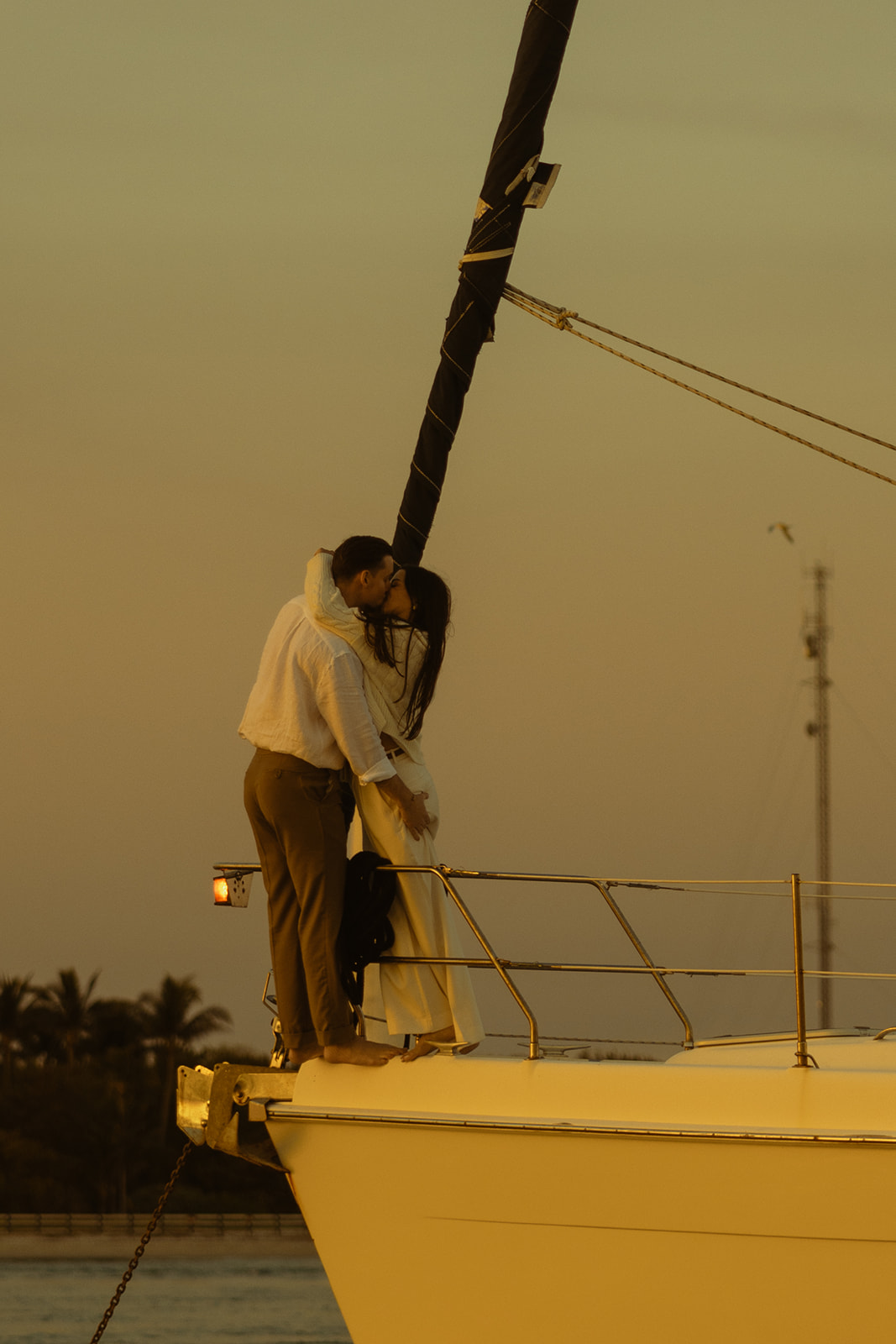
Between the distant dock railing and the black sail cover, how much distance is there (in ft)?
179

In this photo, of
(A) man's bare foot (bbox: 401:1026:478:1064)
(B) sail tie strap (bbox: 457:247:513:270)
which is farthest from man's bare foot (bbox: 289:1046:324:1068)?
(B) sail tie strap (bbox: 457:247:513:270)

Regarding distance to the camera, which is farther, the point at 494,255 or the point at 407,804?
the point at 494,255

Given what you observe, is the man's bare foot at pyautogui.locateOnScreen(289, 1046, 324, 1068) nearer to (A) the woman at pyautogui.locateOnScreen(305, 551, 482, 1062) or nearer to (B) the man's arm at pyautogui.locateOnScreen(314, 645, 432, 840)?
(A) the woman at pyautogui.locateOnScreen(305, 551, 482, 1062)

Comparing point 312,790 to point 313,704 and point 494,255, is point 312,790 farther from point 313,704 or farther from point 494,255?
point 494,255

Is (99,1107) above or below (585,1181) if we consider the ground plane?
below

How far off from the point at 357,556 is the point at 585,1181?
2.18m

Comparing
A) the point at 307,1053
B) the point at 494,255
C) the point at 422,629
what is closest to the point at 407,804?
the point at 422,629

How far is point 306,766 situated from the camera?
580 cm

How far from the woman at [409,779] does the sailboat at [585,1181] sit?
136 mm

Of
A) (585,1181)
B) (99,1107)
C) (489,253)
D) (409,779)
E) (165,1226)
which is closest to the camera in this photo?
(585,1181)

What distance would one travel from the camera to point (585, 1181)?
5285mm

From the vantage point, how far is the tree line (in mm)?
62688

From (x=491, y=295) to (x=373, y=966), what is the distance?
3.47m

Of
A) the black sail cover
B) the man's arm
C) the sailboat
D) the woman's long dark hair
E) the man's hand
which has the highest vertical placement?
the black sail cover
